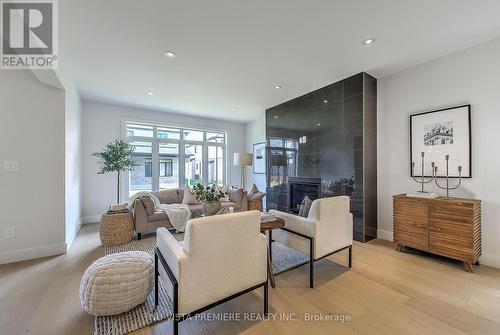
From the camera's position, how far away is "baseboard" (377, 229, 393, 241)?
136 inches

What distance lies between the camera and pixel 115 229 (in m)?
3.27

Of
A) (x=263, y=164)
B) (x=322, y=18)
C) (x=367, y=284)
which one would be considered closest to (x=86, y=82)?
(x=322, y=18)

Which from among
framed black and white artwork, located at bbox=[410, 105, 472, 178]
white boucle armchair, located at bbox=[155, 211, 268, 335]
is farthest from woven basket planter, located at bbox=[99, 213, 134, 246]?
framed black and white artwork, located at bbox=[410, 105, 472, 178]

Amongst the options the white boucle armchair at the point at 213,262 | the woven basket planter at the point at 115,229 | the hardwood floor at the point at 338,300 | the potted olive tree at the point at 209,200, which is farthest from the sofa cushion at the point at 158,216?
the white boucle armchair at the point at 213,262

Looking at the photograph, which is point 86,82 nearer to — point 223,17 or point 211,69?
point 211,69

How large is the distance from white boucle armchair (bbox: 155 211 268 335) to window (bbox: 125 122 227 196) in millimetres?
3787

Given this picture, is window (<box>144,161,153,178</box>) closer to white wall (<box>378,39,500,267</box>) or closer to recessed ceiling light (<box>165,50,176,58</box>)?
recessed ceiling light (<box>165,50,176,58</box>)

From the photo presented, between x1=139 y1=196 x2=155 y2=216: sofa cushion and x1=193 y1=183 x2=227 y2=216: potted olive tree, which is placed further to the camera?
x1=139 y1=196 x2=155 y2=216: sofa cushion

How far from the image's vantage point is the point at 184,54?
281 centimetres

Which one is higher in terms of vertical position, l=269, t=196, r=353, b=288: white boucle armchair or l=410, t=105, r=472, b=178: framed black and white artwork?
l=410, t=105, r=472, b=178: framed black and white artwork

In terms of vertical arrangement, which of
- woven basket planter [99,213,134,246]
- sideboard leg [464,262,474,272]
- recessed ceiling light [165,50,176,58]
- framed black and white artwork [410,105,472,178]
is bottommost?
sideboard leg [464,262,474,272]

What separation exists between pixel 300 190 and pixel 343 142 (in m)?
1.41

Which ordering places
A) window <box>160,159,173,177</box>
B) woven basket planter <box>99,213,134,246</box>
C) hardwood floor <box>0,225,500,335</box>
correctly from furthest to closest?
window <box>160,159,173,177</box> → woven basket planter <box>99,213,134,246</box> → hardwood floor <box>0,225,500,335</box>

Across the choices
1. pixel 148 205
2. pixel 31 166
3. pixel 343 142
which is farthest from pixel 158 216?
pixel 343 142
